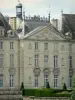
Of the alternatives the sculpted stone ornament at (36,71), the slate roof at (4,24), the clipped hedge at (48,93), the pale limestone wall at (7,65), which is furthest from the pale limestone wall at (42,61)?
the clipped hedge at (48,93)

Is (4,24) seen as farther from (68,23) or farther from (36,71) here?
(68,23)

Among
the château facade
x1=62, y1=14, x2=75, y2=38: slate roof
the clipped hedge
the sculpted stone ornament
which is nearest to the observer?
the clipped hedge

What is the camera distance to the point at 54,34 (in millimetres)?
106750

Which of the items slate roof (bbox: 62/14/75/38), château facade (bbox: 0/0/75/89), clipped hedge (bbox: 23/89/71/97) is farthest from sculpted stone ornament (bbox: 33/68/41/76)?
slate roof (bbox: 62/14/75/38)

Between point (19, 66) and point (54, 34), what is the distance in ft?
18.7

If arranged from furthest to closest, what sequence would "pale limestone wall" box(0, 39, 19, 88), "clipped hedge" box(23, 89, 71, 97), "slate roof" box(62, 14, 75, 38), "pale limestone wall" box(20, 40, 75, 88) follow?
"slate roof" box(62, 14, 75, 38), "pale limestone wall" box(20, 40, 75, 88), "pale limestone wall" box(0, 39, 19, 88), "clipped hedge" box(23, 89, 71, 97)

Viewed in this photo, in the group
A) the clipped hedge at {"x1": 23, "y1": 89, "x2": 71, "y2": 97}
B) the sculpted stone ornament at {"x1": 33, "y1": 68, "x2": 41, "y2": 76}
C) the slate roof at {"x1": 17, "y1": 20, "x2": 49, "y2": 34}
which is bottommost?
the clipped hedge at {"x1": 23, "y1": 89, "x2": 71, "y2": 97}

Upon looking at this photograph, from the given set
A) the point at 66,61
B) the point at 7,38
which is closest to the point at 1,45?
the point at 7,38

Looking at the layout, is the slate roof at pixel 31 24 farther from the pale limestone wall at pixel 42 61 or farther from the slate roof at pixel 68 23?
the slate roof at pixel 68 23

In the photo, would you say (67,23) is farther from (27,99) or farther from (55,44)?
(27,99)

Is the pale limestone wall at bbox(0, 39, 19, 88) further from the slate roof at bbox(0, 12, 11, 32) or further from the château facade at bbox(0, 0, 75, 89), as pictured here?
the slate roof at bbox(0, 12, 11, 32)

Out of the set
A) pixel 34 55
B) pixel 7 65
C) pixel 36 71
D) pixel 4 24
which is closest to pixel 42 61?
pixel 34 55

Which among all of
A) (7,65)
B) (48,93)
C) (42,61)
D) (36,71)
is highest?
(42,61)

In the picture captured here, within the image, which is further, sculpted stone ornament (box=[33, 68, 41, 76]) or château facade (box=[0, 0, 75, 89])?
sculpted stone ornament (box=[33, 68, 41, 76])
